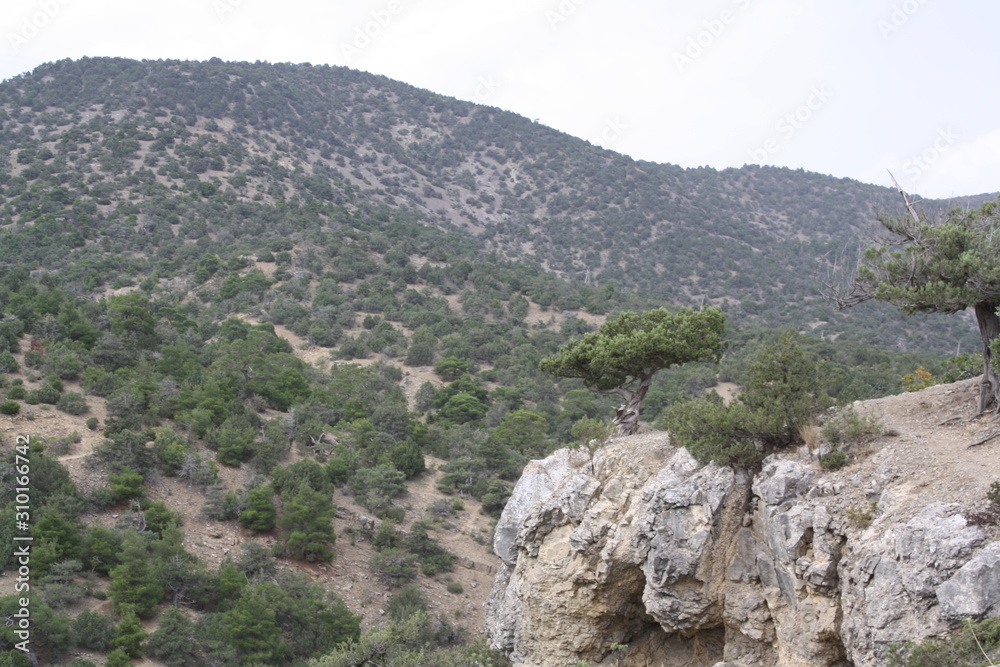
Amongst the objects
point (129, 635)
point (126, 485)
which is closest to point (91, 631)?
point (129, 635)

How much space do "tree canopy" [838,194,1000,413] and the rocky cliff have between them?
4.70 ft

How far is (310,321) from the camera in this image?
Result: 150ft

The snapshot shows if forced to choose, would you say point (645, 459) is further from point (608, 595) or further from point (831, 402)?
point (831, 402)

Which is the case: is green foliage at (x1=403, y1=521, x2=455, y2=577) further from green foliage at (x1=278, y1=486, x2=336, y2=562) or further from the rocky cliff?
the rocky cliff

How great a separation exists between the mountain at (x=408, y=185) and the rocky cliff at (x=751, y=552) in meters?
42.1

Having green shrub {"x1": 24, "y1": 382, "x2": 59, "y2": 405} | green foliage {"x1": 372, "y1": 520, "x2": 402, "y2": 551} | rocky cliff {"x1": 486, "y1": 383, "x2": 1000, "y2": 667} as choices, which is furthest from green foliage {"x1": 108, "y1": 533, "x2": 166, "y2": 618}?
→ rocky cliff {"x1": 486, "y1": 383, "x2": 1000, "y2": 667}

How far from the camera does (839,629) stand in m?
9.35

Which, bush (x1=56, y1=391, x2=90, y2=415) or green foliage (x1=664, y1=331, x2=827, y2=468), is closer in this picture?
green foliage (x1=664, y1=331, x2=827, y2=468)

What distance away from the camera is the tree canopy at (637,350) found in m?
15.0

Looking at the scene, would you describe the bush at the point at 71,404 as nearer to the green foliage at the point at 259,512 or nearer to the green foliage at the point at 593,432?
the green foliage at the point at 259,512

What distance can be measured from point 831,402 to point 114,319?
3119 centimetres

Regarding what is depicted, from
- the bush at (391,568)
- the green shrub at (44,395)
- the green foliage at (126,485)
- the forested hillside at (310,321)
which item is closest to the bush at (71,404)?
the forested hillside at (310,321)

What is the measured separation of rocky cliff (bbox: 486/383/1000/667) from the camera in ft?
27.3

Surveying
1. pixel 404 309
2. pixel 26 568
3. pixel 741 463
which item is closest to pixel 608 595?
pixel 741 463
